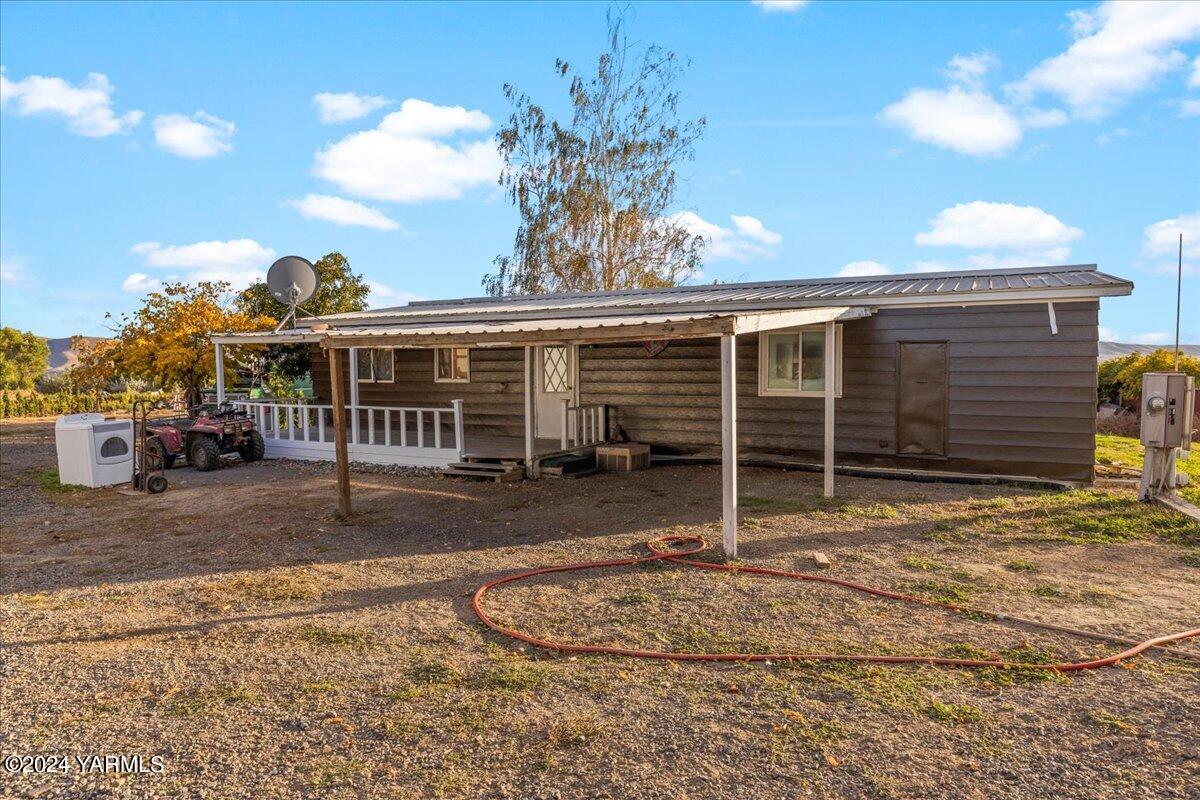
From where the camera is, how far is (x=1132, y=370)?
15.0 meters

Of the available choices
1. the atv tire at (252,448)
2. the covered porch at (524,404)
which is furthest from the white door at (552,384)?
the atv tire at (252,448)

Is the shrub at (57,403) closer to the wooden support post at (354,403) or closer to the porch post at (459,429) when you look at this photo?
the wooden support post at (354,403)

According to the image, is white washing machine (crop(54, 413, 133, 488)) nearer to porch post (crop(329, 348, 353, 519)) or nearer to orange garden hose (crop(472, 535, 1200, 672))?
porch post (crop(329, 348, 353, 519))

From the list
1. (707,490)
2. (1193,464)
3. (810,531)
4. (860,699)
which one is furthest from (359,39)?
(1193,464)

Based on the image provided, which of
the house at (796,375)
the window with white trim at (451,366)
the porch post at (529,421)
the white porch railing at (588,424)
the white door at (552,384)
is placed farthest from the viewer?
the window with white trim at (451,366)

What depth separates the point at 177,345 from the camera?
15.3 m

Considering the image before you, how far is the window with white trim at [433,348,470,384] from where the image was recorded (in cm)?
1346

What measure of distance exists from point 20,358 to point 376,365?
21.3 meters

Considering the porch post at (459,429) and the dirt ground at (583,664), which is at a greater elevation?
the porch post at (459,429)

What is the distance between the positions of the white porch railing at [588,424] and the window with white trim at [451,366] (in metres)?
2.52

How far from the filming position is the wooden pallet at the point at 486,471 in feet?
32.9

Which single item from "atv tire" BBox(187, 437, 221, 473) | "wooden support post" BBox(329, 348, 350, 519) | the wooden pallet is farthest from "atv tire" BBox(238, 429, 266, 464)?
"wooden support post" BBox(329, 348, 350, 519)

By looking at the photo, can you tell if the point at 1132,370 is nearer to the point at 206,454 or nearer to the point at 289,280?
the point at 289,280

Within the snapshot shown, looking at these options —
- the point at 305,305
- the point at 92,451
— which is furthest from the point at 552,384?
the point at 305,305
